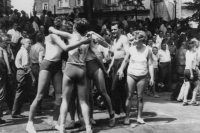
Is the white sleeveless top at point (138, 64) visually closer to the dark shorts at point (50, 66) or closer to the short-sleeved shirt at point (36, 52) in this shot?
the dark shorts at point (50, 66)

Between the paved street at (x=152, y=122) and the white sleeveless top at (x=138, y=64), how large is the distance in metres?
1.15

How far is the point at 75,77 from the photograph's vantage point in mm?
6367

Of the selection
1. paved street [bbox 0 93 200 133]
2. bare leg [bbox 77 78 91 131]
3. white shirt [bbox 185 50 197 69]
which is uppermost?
white shirt [bbox 185 50 197 69]

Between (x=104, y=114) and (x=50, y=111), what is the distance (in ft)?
5.05

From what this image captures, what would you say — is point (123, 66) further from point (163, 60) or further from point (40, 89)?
point (163, 60)

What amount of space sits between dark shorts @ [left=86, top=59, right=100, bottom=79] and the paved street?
44.9 inches

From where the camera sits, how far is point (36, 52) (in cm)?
912

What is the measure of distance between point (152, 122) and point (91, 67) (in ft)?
6.50

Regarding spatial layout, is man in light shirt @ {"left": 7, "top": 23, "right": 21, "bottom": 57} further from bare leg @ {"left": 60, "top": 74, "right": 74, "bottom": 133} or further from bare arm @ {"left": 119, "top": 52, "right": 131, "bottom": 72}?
bare leg @ {"left": 60, "top": 74, "right": 74, "bottom": 133}

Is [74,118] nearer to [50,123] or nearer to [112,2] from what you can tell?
[50,123]

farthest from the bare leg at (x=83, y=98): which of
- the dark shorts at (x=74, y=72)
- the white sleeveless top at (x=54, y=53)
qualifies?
the white sleeveless top at (x=54, y=53)

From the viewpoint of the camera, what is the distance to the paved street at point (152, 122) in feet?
23.0

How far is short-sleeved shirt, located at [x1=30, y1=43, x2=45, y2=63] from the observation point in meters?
8.95

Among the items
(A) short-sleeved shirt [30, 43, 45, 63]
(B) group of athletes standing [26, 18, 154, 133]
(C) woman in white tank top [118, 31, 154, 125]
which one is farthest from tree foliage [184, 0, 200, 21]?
(C) woman in white tank top [118, 31, 154, 125]
